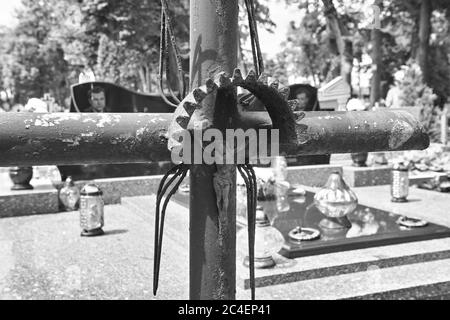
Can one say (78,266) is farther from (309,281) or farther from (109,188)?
(109,188)

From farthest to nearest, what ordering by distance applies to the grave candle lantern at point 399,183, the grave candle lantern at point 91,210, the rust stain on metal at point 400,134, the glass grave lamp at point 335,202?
the grave candle lantern at point 399,183 → the grave candle lantern at point 91,210 → the glass grave lamp at point 335,202 → the rust stain on metal at point 400,134

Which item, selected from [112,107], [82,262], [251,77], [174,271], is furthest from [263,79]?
[112,107]

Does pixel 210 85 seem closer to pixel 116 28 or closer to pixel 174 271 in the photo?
pixel 174 271

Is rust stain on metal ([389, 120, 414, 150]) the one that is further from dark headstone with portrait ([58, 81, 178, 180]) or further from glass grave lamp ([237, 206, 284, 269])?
dark headstone with portrait ([58, 81, 178, 180])

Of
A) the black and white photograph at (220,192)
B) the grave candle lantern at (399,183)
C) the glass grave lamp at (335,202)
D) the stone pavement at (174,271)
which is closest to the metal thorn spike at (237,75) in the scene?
the black and white photograph at (220,192)

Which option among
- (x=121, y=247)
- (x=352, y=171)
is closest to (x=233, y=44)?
(x=121, y=247)

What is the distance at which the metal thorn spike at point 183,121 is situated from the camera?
0.85 meters

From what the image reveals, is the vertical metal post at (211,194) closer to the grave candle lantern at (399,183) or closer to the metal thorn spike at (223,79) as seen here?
the metal thorn spike at (223,79)

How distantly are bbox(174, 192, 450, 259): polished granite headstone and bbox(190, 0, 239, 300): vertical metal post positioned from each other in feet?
11.1

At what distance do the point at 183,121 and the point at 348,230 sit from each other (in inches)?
182

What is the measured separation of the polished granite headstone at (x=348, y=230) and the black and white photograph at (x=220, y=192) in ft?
0.07

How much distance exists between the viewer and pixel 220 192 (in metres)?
0.98

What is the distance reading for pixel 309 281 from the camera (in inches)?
156
